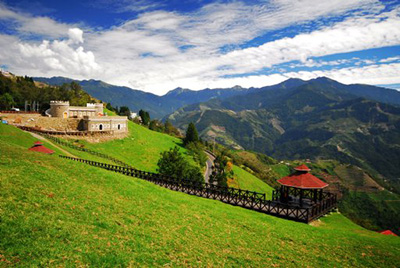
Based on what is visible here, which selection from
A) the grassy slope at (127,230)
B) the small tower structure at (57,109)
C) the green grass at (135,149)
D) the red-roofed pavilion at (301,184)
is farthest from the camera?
the small tower structure at (57,109)

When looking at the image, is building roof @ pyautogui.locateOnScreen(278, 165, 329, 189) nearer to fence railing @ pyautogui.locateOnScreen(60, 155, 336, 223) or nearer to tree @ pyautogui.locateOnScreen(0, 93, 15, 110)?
fence railing @ pyautogui.locateOnScreen(60, 155, 336, 223)

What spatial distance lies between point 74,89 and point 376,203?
20568 cm

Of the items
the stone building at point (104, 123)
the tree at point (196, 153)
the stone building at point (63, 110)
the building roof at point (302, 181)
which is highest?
the stone building at point (63, 110)

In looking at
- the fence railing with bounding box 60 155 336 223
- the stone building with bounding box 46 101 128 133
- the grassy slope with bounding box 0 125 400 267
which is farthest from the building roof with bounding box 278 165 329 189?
the stone building with bounding box 46 101 128 133

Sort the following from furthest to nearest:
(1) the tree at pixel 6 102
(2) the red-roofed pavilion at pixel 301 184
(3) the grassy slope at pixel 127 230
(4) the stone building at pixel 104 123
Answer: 1. (1) the tree at pixel 6 102
2. (4) the stone building at pixel 104 123
3. (2) the red-roofed pavilion at pixel 301 184
4. (3) the grassy slope at pixel 127 230

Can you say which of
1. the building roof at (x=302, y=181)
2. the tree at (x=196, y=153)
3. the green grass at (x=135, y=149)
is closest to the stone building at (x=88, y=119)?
the green grass at (x=135, y=149)

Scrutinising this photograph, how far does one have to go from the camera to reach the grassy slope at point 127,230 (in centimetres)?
1240

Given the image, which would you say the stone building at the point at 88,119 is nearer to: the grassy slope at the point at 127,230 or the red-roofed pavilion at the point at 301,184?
the grassy slope at the point at 127,230

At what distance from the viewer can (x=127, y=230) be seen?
15.6 metres

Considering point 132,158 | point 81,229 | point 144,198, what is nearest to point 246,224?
point 144,198

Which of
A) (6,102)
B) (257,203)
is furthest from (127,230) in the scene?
(6,102)

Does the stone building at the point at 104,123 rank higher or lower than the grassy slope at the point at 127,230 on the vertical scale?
higher

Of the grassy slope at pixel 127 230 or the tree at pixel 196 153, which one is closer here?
the grassy slope at pixel 127 230

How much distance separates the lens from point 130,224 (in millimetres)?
16484
